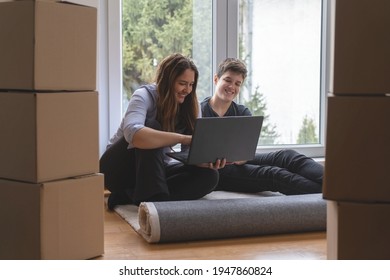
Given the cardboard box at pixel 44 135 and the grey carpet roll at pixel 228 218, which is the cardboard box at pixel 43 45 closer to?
the cardboard box at pixel 44 135

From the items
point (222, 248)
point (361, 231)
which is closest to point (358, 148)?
point (361, 231)

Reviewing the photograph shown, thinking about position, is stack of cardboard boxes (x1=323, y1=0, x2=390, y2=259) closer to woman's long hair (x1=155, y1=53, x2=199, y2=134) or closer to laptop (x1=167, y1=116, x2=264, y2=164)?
laptop (x1=167, y1=116, x2=264, y2=164)

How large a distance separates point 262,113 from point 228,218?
1470mm

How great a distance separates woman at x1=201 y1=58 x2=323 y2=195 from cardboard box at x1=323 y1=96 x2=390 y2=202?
1328 mm

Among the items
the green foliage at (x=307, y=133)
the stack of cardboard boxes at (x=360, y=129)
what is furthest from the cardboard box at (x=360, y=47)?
the green foliage at (x=307, y=133)

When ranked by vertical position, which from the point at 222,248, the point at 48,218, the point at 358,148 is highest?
the point at 358,148

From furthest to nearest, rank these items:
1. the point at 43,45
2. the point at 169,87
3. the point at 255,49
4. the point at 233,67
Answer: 1. the point at 255,49
2. the point at 233,67
3. the point at 169,87
4. the point at 43,45

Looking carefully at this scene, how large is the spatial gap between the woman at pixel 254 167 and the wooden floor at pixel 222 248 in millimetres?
455

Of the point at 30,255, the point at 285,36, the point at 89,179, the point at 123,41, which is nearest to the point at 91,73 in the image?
the point at 89,179

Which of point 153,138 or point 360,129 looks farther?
point 153,138

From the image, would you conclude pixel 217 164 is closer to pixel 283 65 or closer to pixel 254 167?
pixel 254 167

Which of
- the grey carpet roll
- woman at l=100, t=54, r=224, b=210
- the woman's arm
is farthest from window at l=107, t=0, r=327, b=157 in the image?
the grey carpet roll

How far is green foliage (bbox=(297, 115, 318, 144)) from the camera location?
3.86m

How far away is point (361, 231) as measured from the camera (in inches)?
60.7
